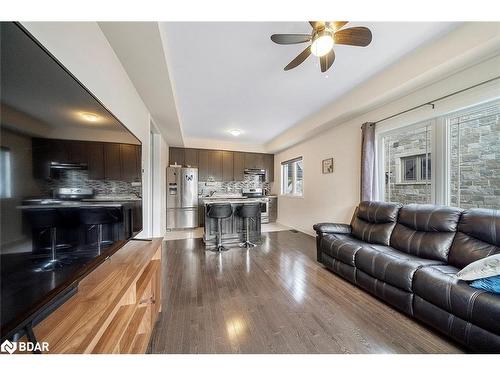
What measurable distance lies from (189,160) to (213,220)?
2.55 meters

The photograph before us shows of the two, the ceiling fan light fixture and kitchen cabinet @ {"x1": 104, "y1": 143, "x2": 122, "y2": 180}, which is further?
the ceiling fan light fixture

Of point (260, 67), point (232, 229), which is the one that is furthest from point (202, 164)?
point (260, 67)

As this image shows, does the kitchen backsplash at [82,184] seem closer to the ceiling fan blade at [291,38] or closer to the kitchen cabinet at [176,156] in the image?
the ceiling fan blade at [291,38]

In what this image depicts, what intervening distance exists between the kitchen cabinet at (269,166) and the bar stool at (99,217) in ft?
17.9

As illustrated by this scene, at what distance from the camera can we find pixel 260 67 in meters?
2.26

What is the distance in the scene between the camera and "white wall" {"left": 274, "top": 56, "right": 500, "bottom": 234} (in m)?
1.88

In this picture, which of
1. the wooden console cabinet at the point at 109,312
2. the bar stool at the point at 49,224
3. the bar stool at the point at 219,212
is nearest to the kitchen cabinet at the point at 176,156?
the bar stool at the point at 219,212

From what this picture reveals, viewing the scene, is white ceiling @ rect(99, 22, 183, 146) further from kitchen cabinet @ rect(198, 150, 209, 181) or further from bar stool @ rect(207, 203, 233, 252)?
kitchen cabinet @ rect(198, 150, 209, 181)

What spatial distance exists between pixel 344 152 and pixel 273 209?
10.5 feet

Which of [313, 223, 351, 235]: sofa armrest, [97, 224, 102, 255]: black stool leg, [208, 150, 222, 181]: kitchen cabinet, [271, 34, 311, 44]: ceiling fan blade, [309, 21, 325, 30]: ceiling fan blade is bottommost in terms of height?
[313, 223, 351, 235]: sofa armrest

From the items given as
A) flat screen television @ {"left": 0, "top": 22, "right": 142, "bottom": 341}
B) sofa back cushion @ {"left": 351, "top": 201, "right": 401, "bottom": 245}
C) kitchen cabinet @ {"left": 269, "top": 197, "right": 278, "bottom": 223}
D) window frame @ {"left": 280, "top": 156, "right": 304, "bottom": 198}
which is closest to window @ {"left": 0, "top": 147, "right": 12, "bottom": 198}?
flat screen television @ {"left": 0, "top": 22, "right": 142, "bottom": 341}

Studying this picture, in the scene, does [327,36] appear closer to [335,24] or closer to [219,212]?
[335,24]

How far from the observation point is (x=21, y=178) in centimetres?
57

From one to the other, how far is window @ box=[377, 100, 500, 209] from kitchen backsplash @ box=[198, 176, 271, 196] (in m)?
4.04
